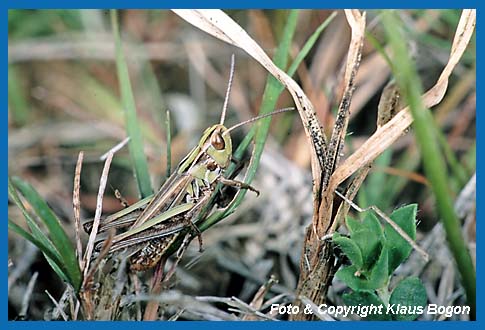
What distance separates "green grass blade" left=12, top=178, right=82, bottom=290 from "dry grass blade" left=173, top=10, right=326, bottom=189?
0.46 meters

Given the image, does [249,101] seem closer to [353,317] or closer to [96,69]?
[96,69]

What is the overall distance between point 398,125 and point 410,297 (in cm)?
31

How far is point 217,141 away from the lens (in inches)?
49.8

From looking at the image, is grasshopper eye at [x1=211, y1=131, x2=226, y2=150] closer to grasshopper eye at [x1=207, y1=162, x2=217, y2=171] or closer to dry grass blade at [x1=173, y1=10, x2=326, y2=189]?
grasshopper eye at [x1=207, y1=162, x2=217, y2=171]

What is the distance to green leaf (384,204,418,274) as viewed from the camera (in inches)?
41.5

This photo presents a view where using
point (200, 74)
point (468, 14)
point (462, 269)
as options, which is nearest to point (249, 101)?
point (200, 74)

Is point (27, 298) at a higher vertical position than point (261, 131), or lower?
lower

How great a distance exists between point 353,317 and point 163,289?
15.3 inches

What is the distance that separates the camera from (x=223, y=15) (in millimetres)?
1201

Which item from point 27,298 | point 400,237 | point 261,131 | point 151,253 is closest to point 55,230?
point 151,253

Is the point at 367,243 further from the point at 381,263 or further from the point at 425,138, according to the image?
the point at 425,138

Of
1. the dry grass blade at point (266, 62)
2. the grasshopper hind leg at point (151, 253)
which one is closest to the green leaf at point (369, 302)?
the dry grass blade at point (266, 62)

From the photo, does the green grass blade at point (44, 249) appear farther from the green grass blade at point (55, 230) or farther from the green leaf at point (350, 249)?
the green leaf at point (350, 249)

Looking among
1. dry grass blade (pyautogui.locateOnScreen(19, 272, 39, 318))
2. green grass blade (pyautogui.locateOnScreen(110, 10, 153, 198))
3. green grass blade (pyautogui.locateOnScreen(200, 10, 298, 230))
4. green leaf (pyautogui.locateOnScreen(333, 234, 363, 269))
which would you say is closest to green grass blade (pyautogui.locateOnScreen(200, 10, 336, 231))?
green grass blade (pyautogui.locateOnScreen(200, 10, 298, 230))
